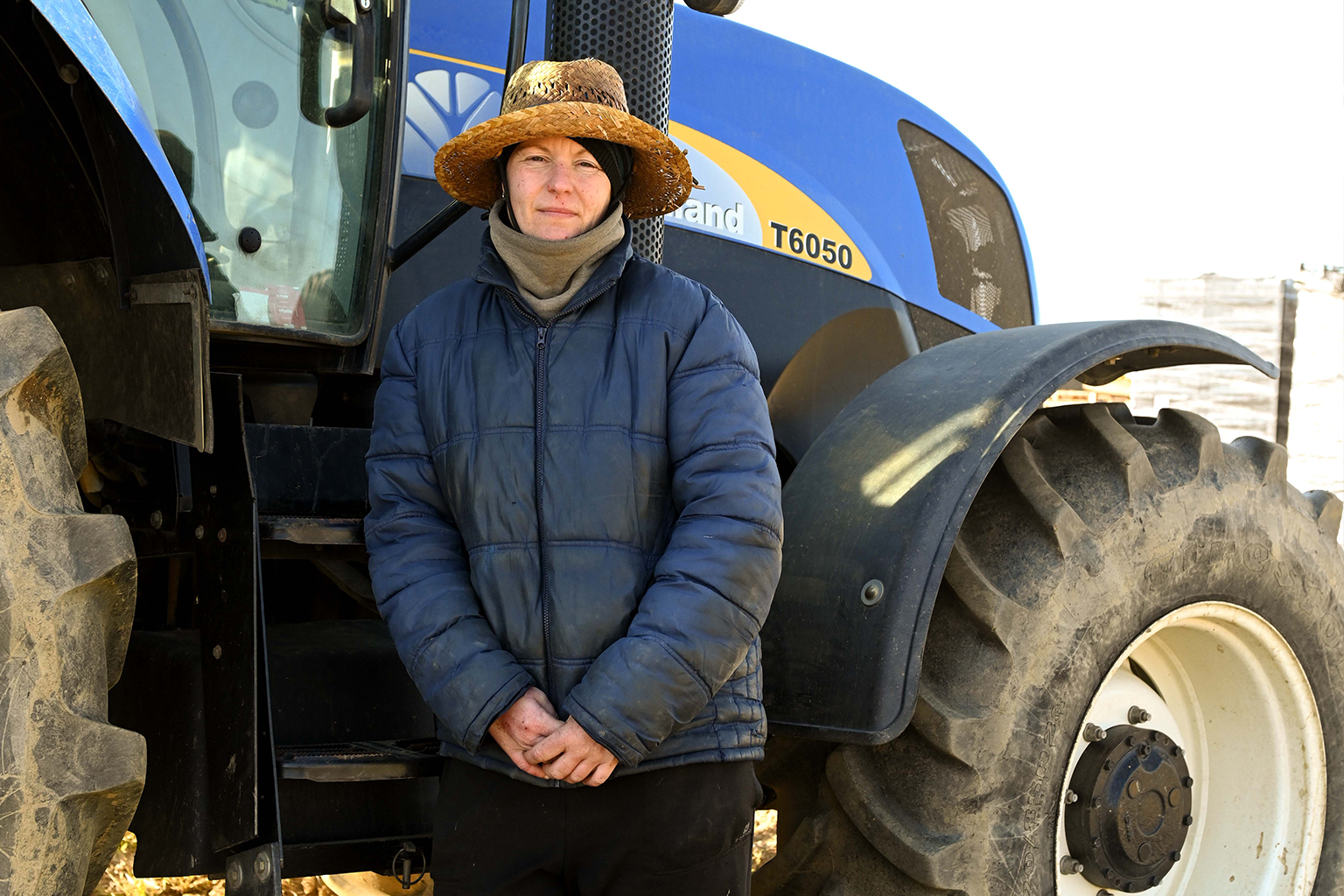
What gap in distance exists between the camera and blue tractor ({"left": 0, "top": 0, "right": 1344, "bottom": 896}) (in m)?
1.65

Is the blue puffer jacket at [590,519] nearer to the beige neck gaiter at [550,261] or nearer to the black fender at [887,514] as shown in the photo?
the beige neck gaiter at [550,261]

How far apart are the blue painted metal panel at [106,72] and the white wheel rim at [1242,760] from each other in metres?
2.17

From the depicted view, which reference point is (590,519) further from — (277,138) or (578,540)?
(277,138)

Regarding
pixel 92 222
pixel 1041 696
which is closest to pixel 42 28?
pixel 92 222

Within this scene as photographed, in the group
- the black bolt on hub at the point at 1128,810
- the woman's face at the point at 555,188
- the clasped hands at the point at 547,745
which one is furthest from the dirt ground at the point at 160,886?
the woman's face at the point at 555,188

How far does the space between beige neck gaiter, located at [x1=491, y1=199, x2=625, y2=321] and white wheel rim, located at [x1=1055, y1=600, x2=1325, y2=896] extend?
1.57 meters

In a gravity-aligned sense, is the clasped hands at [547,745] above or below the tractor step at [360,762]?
above

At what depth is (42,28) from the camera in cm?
161

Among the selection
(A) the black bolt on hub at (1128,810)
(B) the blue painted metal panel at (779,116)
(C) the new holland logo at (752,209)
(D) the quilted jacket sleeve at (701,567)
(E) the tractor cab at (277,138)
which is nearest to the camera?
(D) the quilted jacket sleeve at (701,567)

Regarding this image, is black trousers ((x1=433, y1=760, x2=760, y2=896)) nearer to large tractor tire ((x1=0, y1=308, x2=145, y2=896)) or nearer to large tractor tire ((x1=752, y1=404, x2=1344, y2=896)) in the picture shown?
large tractor tire ((x1=752, y1=404, x2=1344, y2=896))

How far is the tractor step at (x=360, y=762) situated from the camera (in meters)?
1.98

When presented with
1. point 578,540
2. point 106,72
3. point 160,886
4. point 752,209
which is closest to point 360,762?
point 578,540


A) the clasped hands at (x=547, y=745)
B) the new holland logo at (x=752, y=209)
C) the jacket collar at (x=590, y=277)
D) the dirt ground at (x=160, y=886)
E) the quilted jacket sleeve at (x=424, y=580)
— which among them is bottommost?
the dirt ground at (x=160, y=886)

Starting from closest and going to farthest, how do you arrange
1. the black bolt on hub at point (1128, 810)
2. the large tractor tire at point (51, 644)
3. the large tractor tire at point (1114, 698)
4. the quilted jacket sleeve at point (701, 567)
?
the large tractor tire at point (51, 644) < the quilted jacket sleeve at point (701, 567) < the large tractor tire at point (1114, 698) < the black bolt on hub at point (1128, 810)
